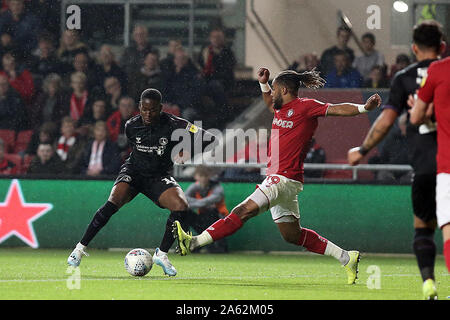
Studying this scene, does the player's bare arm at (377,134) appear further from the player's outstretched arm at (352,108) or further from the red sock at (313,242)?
the red sock at (313,242)

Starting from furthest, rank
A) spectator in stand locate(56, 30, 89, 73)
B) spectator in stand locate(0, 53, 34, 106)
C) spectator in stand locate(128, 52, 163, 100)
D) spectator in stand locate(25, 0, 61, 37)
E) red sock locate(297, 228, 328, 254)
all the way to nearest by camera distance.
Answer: spectator in stand locate(25, 0, 61, 37) → spectator in stand locate(56, 30, 89, 73) → spectator in stand locate(0, 53, 34, 106) → spectator in stand locate(128, 52, 163, 100) → red sock locate(297, 228, 328, 254)

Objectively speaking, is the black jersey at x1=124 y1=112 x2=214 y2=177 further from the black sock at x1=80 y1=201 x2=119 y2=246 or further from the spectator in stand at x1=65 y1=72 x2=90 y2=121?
the spectator in stand at x1=65 y1=72 x2=90 y2=121

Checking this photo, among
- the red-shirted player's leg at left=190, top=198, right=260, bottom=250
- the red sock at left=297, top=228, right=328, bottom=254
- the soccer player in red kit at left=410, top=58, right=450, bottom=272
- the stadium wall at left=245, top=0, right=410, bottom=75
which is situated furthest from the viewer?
the stadium wall at left=245, top=0, right=410, bottom=75

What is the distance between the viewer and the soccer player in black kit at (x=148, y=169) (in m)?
10.3

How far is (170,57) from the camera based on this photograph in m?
15.8

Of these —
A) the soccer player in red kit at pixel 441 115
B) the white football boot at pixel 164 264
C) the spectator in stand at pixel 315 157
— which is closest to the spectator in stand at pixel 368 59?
the spectator in stand at pixel 315 157

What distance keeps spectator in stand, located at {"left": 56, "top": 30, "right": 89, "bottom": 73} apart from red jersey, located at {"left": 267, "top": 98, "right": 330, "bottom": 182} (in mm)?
7484

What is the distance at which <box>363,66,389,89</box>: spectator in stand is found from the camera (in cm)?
1498

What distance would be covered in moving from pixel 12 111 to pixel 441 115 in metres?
10.2

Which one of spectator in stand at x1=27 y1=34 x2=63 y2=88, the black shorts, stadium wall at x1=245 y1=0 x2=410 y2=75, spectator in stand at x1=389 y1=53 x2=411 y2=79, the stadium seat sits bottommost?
the black shorts

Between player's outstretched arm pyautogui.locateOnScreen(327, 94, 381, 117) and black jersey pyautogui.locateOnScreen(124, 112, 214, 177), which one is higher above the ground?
player's outstretched arm pyautogui.locateOnScreen(327, 94, 381, 117)

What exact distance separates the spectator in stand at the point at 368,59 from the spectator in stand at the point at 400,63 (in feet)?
0.71

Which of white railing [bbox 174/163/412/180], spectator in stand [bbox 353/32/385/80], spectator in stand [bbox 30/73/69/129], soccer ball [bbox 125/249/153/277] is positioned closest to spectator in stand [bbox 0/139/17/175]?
spectator in stand [bbox 30/73/69/129]

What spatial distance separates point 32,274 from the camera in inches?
393
